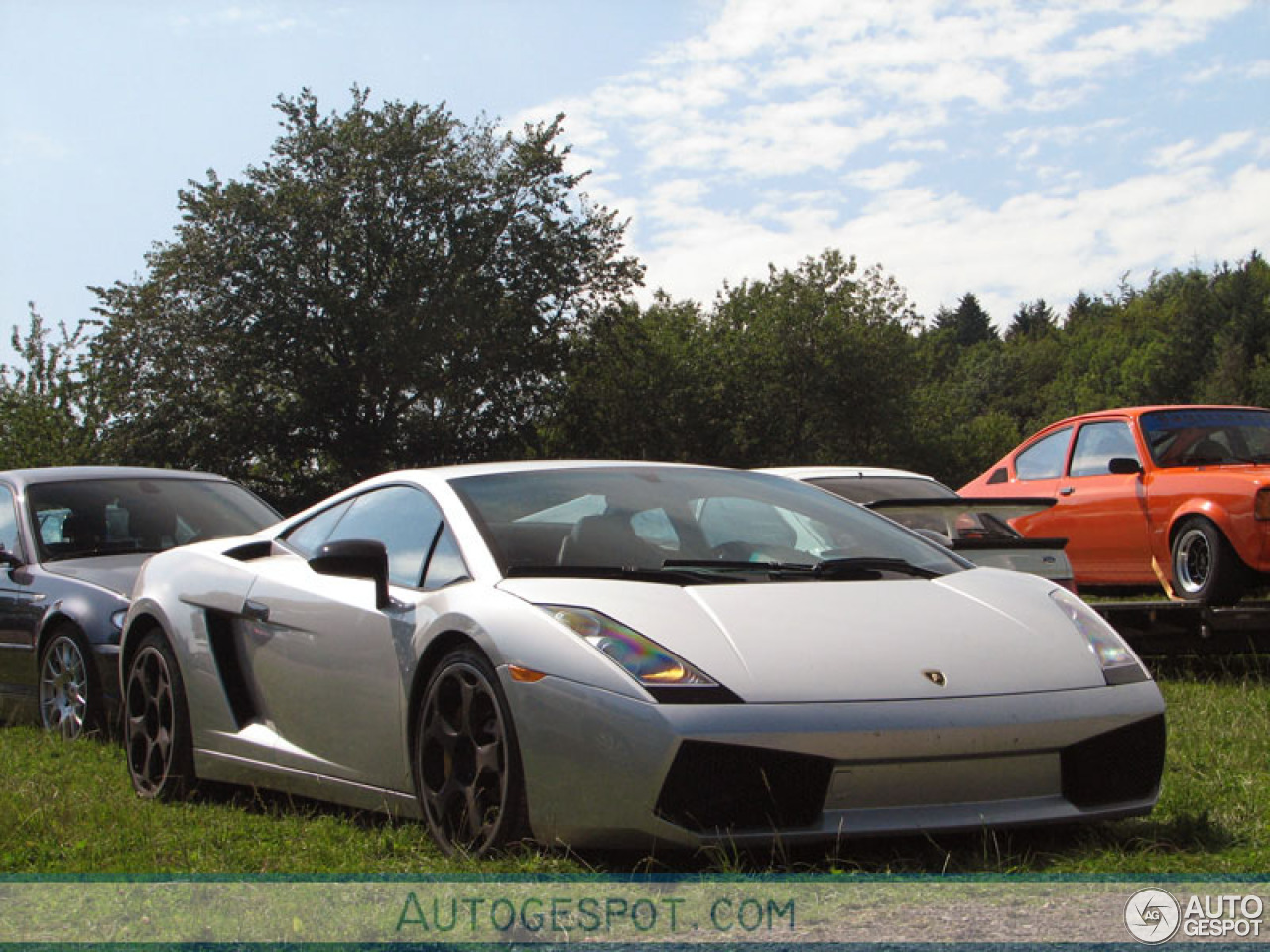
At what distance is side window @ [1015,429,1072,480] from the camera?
12.4m

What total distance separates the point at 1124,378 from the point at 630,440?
58.9m

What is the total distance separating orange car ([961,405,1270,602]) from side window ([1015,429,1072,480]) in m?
0.01

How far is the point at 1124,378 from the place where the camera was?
104 m

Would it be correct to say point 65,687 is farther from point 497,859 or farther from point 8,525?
point 497,859

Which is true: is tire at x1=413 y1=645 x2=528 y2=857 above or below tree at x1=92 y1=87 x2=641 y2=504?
below

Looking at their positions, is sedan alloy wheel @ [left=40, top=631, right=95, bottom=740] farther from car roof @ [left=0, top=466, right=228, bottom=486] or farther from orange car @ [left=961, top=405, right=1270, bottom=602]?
orange car @ [left=961, top=405, right=1270, bottom=602]

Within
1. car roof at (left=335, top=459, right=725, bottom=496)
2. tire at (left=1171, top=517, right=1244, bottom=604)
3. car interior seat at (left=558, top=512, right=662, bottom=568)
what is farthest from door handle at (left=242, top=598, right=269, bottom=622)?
tire at (left=1171, top=517, right=1244, bottom=604)

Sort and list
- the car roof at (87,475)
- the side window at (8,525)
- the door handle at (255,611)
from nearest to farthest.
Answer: the door handle at (255,611) < the side window at (8,525) < the car roof at (87,475)

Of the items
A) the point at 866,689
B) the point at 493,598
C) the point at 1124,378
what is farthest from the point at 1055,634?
the point at 1124,378

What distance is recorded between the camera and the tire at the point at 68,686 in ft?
25.8

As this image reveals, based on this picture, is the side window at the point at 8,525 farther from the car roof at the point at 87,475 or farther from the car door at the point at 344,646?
the car door at the point at 344,646

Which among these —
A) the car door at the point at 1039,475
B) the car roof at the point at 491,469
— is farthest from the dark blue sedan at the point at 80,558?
the car door at the point at 1039,475

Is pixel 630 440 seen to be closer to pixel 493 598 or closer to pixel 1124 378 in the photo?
pixel 493 598

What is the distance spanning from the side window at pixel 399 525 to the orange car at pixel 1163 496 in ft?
21.5
